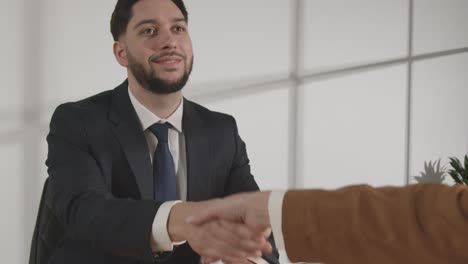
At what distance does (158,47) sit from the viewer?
2.03 m

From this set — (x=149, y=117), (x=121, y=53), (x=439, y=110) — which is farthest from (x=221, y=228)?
(x=439, y=110)

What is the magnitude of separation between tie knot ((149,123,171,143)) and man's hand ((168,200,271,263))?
408mm

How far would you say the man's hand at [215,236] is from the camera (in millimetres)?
1477

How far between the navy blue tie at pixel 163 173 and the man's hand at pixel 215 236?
1.07 ft

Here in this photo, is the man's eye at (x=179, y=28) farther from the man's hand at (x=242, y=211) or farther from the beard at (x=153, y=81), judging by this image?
the man's hand at (x=242, y=211)

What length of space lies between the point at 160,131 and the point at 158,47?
0.96 ft

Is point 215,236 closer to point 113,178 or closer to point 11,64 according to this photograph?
point 113,178

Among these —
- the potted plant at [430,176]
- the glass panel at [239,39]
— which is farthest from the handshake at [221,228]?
the potted plant at [430,176]

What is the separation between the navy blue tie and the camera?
1880 millimetres

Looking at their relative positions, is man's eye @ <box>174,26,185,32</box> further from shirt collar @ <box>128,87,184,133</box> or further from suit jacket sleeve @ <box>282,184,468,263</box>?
suit jacket sleeve @ <box>282,184,468,263</box>

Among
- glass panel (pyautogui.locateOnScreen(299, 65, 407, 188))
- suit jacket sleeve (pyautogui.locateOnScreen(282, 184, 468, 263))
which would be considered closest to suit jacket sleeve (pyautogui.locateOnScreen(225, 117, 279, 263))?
suit jacket sleeve (pyautogui.locateOnScreen(282, 184, 468, 263))

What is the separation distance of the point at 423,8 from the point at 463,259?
4.88 meters

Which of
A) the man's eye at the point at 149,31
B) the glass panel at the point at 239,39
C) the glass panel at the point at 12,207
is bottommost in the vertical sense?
the glass panel at the point at 12,207

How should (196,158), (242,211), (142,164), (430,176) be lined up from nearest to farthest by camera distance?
(242,211) < (142,164) < (196,158) < (430,176)
